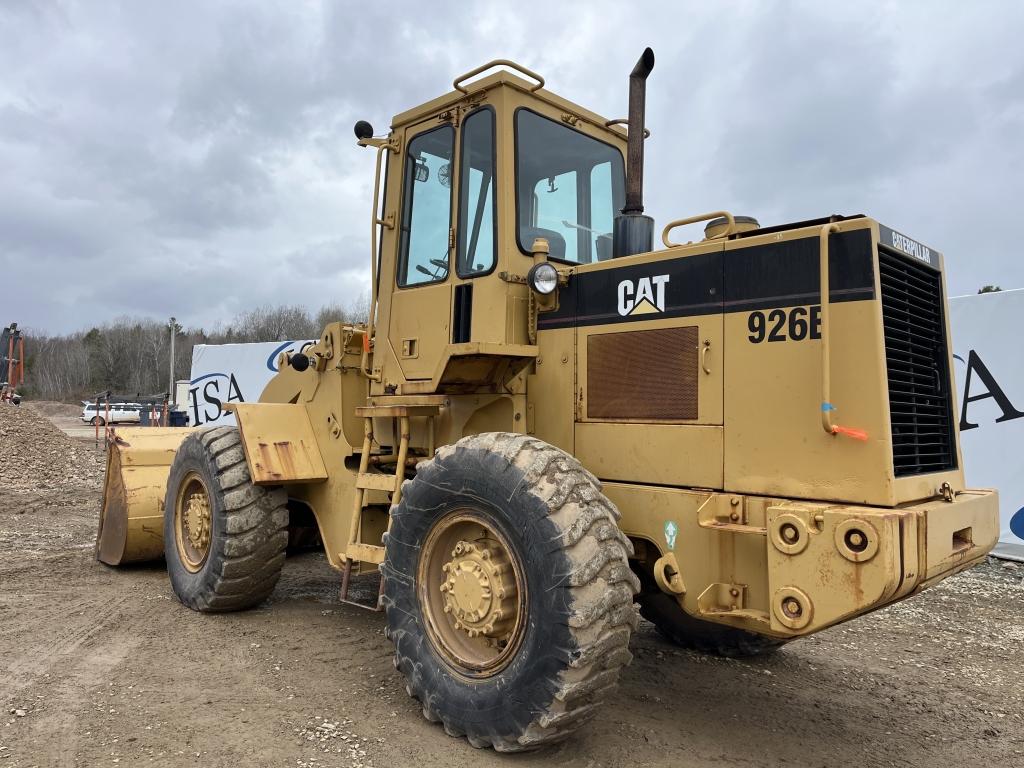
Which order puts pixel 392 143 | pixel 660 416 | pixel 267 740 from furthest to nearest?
pixel 392 143
pixel 660 416
pixel 267 740

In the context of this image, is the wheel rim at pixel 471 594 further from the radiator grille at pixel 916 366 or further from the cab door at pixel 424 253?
the radiator grille at pixel 916 366

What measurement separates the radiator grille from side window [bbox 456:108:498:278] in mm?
2123

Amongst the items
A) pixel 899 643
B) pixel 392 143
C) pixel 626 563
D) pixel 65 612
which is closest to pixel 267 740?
pixel 626 563

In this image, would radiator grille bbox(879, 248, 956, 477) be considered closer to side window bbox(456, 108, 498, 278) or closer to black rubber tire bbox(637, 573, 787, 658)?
black rubber tire bbox(637, 573, 787, 658)

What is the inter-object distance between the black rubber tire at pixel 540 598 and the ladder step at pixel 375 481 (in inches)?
34.4

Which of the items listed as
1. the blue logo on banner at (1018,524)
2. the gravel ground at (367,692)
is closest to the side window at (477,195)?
the gravel ground at (367,692)

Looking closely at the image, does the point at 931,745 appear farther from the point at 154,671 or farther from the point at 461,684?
the point at 154,671

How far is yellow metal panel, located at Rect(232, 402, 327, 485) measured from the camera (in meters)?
5.39

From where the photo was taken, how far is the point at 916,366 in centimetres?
363

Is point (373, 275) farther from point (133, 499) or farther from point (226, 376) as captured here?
point (226, 376)

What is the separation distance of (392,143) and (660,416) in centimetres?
268

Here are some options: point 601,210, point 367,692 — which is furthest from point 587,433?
point 367,692

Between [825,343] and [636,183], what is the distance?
1.65 metres

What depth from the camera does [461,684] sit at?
3676mm
